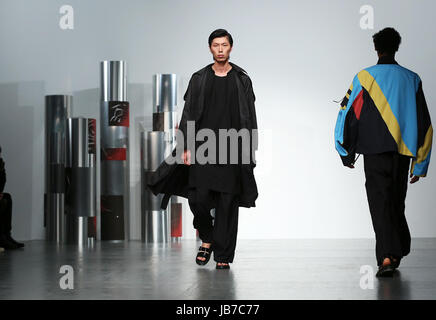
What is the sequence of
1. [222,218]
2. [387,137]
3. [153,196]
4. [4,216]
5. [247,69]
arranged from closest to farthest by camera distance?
[387,137]
[222,218]
[4,216]
[153,196]
[247,69]

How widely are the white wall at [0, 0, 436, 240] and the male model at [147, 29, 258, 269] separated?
274 centimetres

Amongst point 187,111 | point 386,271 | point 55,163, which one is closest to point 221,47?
point 187,111

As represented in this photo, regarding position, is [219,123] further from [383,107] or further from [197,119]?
[383,107]

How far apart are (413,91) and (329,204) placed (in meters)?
3.29

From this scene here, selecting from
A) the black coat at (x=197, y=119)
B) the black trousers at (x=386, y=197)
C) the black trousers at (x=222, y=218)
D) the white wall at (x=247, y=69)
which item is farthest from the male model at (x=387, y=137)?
the white wall at (x=247, y=69)

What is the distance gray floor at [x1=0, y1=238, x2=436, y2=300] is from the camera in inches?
132

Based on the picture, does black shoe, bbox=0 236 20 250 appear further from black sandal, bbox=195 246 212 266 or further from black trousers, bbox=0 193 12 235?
black sandal, bbox=195 246 212 266

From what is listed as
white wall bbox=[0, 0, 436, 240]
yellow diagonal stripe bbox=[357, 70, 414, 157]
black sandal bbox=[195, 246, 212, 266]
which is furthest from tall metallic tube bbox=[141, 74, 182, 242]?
yellow diagonal stripe bbox=[357, 70, 414, 157]

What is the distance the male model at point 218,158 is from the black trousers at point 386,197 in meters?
0.77

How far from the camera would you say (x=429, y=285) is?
362 centimetres

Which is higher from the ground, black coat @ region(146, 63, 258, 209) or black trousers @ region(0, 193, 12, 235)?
black coat @ region(146, 63, 258, 209)

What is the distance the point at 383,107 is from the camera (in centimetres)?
409

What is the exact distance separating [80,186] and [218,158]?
8.04ft
